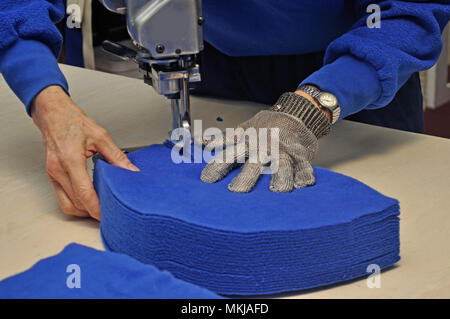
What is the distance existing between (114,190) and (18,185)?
0.88 ft

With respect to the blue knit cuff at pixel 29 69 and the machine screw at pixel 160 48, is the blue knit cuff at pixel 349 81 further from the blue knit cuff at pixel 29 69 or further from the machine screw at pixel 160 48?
the blue knit cuff at pixel 29 69

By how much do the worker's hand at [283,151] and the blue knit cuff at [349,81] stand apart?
0.04m

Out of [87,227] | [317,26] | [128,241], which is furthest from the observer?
[317,26]

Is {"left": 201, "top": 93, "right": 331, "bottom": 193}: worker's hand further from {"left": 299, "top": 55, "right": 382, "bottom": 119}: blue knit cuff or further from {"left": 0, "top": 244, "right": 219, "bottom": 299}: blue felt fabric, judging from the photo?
{"left": 0, "top": 244, "right": 219, "bottom": 299}: blue felt fabric

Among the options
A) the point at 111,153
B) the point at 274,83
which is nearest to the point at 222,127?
the point at 274,83

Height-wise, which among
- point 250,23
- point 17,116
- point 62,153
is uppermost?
point 250,23

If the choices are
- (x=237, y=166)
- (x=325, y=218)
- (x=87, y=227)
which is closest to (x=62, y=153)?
(x=87, y=227)

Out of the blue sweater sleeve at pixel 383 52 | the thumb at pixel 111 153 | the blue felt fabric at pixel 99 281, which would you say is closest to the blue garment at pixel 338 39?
the blue sweater sleeve at pixel 383 52

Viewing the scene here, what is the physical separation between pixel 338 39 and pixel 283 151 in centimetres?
22

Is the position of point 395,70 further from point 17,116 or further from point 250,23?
point 17,116

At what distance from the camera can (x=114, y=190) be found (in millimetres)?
A: 813

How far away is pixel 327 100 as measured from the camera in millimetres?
972

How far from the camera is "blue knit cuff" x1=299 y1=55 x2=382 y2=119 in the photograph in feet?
3.21
